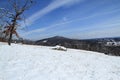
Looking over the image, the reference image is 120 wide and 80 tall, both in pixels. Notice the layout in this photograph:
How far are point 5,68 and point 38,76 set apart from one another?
2567 millimetres

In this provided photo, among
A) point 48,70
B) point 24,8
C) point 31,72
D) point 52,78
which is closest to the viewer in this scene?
point 52,78

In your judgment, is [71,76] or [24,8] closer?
[71,76]

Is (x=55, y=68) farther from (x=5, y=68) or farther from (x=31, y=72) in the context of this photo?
(x=5, y=68)

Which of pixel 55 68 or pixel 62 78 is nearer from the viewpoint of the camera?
pixel 62 78

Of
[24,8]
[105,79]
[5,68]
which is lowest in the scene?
[105,79]

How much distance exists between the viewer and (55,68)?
10.9 metres

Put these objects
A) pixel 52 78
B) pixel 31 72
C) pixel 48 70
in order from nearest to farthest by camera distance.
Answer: pixel 52 78 → pixel 31 72 → pixel 48 70

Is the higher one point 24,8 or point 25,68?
point 24,8

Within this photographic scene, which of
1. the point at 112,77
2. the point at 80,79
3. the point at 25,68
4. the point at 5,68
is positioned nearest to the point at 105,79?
the point at 112,77

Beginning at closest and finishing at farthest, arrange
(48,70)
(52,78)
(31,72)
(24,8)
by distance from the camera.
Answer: (52,78)
(31,72)
(48,70)
(24,8)

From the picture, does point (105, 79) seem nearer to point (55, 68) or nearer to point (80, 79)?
point (80, 79)

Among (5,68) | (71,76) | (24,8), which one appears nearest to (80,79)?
(71,76)

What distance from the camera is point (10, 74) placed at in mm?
Answer: 9062

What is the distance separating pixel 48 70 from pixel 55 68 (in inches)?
28.4
